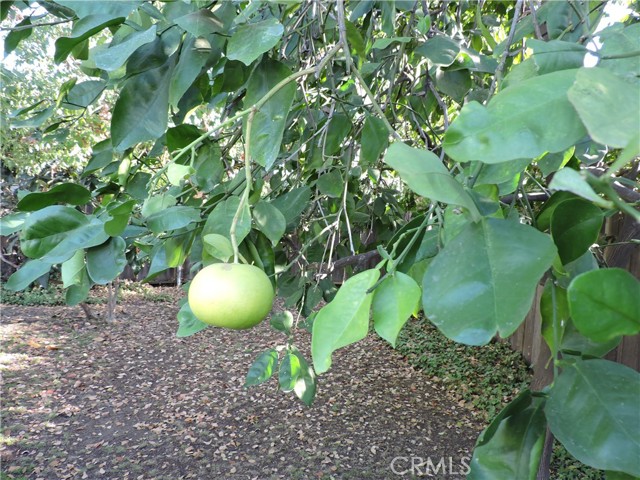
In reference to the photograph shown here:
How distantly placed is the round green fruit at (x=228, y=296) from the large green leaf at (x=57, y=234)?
29 cm

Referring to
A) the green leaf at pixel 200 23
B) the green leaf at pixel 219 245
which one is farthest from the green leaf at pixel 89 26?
the green leaf at pixel 219 245

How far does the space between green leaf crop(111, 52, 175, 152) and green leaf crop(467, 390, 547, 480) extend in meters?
0.80

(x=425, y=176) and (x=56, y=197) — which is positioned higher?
(x=425, y=176)

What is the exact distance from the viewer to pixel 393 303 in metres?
0.57

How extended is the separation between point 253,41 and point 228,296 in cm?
48

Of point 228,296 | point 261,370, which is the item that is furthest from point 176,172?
point 261,370

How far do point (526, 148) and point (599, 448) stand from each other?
324mm

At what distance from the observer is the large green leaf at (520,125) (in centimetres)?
42

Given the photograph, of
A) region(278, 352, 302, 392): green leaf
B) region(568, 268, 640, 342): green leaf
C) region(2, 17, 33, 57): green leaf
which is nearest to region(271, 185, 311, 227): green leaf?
region(278, 352, 302, 392): green leaf

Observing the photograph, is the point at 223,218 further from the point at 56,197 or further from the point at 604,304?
the point at 604,304

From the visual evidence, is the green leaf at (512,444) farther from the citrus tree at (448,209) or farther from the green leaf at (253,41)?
the green leaf at (253,41)

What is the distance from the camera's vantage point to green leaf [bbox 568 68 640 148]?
1.11ft

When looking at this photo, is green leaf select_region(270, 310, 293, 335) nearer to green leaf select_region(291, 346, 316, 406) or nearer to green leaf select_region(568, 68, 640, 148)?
green leaf select_region(291, 346, 316, 406)

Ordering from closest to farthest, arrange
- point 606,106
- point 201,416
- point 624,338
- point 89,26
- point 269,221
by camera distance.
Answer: point 606,106 → point 89,26 → point 269,221 → point 624,338 → point 201,416
